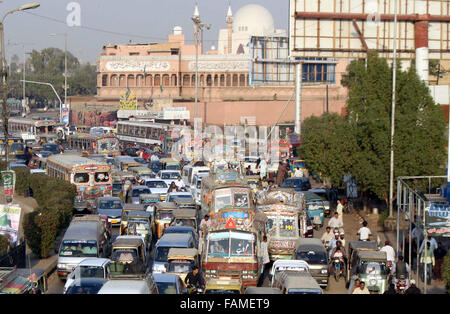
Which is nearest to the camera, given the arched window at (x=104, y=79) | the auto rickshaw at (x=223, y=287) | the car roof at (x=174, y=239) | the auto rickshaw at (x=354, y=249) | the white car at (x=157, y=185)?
the auto rickshaw at (x=223, y=287)

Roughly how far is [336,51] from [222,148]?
13327 millimetres

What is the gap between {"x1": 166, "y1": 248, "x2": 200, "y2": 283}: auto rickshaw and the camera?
17.2 meters

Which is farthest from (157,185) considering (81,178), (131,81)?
(131,81)

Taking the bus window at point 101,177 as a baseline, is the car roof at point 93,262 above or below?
below

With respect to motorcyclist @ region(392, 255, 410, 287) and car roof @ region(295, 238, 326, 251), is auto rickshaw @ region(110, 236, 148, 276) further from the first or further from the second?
motorcyclist @ region(392, 255, 410, 287)

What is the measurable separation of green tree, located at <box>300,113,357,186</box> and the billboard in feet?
39.8

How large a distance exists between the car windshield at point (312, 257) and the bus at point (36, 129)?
45817mm

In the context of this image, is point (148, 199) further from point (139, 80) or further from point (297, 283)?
point (139, 80)

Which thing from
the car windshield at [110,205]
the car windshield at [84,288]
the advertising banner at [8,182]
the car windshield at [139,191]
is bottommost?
the car windshield at [84,288]

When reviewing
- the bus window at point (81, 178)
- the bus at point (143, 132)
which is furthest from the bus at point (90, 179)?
the bus at point (143, 132)

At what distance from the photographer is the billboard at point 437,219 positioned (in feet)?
54.9

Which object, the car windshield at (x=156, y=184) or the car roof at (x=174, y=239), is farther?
the car windshield at (x=156, y=184)

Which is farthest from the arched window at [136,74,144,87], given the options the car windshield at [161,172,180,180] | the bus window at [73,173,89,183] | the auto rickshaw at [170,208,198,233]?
the auto rickshaw at [170,208,198,233]

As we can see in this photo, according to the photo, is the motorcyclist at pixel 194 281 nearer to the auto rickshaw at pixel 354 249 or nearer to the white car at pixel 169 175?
the auto rickshaw at pixel 354 249
